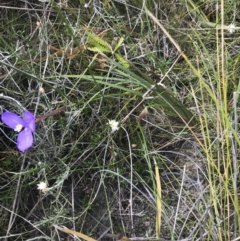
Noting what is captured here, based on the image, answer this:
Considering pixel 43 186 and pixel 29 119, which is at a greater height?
pixel 29 119

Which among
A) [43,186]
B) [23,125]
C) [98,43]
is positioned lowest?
[43,186]

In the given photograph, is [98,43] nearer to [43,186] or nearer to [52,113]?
[52,113]

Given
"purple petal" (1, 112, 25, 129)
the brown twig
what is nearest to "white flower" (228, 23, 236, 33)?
the brown twig

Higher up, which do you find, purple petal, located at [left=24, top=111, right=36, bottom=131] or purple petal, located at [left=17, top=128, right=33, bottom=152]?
purple petal, located at [left=24, top=111, right=36, bottom=131]

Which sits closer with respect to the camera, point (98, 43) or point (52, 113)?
point (52, 113)

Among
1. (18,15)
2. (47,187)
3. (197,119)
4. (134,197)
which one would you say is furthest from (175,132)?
(18,15)

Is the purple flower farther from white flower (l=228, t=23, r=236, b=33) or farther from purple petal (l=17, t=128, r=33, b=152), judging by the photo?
white flower (l=228, t=23, r=236, b=33)

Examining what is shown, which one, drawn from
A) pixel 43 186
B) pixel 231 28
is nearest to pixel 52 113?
pixel 43 186

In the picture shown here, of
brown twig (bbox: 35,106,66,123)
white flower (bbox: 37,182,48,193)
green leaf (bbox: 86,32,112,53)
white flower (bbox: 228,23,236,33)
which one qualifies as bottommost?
white flower (bbox: 37,182,48,193)
